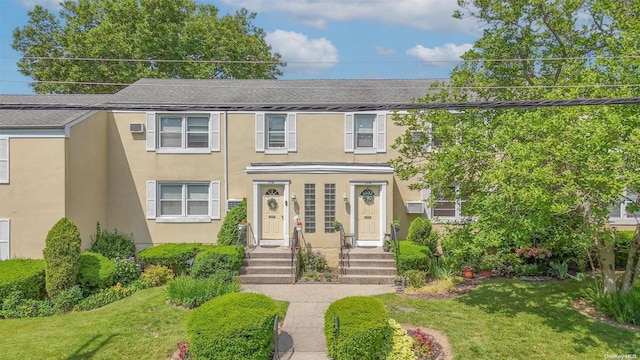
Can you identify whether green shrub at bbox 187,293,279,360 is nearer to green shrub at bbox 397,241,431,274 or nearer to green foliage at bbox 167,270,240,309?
green foliage at bbox 167,270,240,309

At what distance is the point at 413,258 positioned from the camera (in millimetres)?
12156

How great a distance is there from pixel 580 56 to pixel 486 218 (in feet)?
23.4

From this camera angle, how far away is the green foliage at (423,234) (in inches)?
553

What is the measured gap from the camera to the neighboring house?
Result: 12375mm

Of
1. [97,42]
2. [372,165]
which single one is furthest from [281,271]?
[97,42]

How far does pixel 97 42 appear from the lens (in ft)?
79.9

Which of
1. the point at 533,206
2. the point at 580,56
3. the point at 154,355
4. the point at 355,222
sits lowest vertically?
the point at 154,355

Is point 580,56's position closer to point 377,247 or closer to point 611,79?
point 611,79

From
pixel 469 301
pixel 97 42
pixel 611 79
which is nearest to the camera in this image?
pixel 611 79

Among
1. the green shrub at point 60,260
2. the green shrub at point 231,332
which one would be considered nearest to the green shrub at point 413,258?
the green shrub at point 231,332

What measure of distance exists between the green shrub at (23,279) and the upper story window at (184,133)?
5.85 meters

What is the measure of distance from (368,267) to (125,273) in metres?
7.83

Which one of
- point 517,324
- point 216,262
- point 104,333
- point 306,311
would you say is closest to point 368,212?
point 306,311

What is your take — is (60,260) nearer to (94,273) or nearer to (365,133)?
(94,273)
